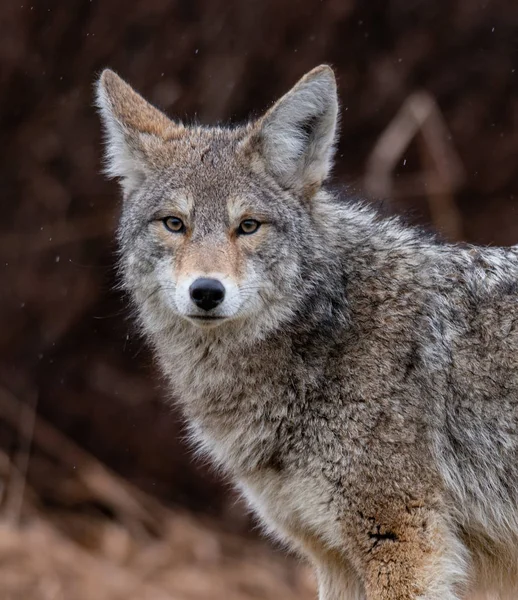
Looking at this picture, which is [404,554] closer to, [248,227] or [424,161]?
[248,227]

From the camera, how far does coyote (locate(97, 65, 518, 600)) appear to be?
5191 millimetres

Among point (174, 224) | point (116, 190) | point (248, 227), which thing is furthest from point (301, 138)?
point (116, 190)

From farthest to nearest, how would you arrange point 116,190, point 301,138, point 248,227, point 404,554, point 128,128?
point 116,190 → point 128,128 → point 301,138 → point 248,227 → point 404,554

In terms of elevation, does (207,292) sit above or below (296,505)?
above

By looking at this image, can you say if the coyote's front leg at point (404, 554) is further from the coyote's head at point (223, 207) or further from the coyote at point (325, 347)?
the coyote's head at point (223, 207)

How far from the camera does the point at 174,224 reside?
557 centimetres

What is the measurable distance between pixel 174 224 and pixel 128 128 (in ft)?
2.46

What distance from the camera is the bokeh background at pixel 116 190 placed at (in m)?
12.3

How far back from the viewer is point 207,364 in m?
5.84

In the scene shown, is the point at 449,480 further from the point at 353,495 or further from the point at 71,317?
the point at 71,317

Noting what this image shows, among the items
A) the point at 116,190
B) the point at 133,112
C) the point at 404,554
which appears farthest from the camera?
the point at 116,190

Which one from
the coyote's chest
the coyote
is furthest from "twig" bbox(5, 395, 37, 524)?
the coyote's chest

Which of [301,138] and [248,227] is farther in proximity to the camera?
[301,138]

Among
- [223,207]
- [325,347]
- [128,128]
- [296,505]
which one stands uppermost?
[128,128]
